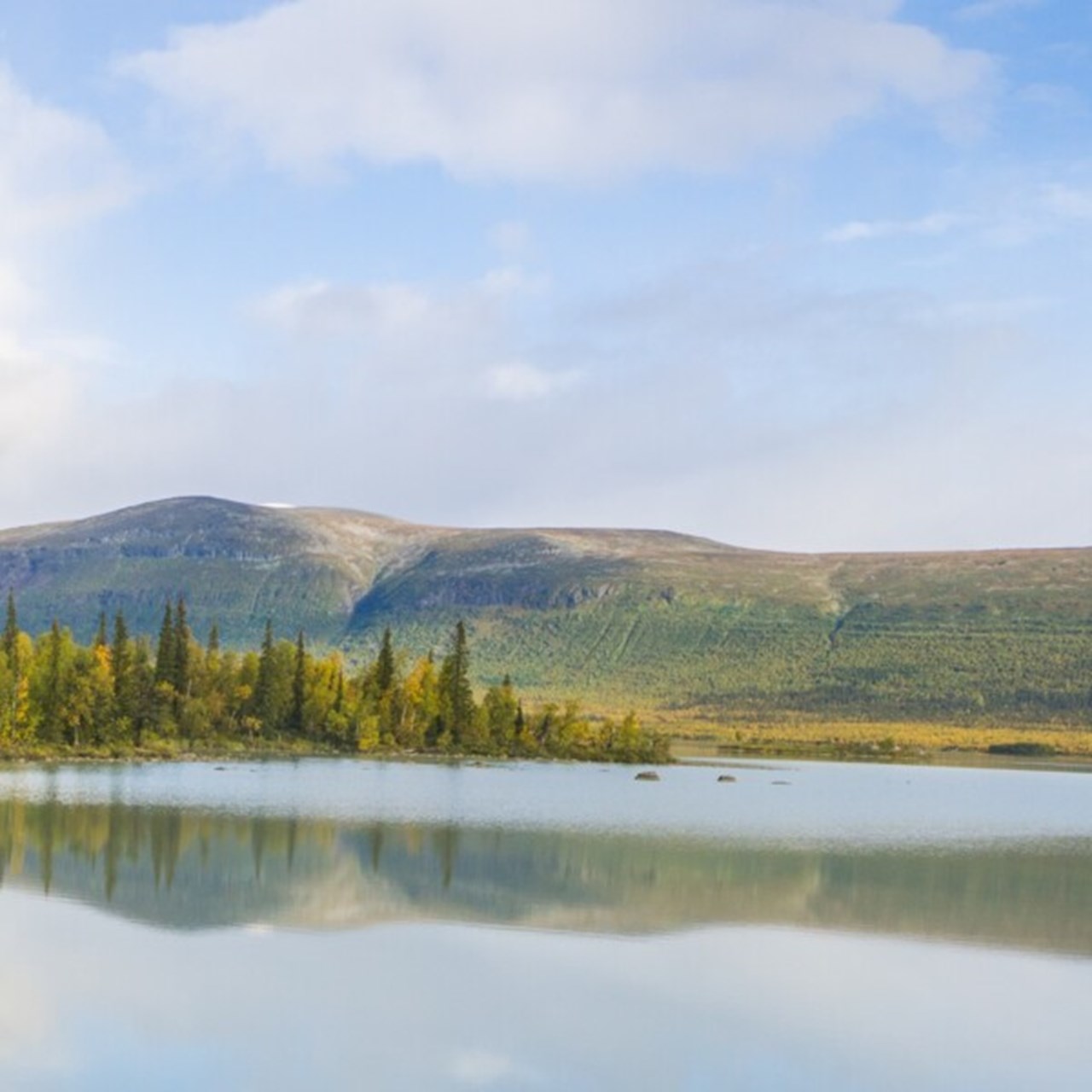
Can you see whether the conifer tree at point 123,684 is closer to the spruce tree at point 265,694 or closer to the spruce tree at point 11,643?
the spruce tree at point 11,643

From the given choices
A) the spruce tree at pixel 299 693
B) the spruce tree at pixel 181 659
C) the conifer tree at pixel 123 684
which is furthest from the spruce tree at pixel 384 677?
the conifer tree at pixel 123 684

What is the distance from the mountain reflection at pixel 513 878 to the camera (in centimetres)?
3853

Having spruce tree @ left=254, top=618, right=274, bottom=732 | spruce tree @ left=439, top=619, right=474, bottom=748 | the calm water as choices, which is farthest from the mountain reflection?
spruce tree @ left=439, top=619, right=474, bottom=748

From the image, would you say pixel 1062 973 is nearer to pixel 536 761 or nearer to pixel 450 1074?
pixel 450 1074

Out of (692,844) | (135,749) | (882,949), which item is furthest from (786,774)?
(882,949)

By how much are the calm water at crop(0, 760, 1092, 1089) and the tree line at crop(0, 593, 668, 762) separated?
130ft

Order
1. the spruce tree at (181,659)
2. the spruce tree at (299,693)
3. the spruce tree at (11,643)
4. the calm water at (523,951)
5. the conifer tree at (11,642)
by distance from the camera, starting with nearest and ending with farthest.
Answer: the calm water at (523,951), the spruce tree at (11,643), the conifer tree at (11,642), the spruce tree at (181,659), the spruce tree at (299,693)

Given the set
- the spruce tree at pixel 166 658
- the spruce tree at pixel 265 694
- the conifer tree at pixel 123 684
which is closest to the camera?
the conifer tree at pixel 123 684

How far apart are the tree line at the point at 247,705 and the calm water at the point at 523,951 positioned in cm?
3973

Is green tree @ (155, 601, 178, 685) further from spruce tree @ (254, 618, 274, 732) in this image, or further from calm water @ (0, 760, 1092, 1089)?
calm water @ (0, 760, 1092, 1089)

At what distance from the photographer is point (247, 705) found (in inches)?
4953

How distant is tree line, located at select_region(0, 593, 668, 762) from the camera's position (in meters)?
104

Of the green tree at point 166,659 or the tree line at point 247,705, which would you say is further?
the green tree at point 166,659

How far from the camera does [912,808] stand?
8262cm
